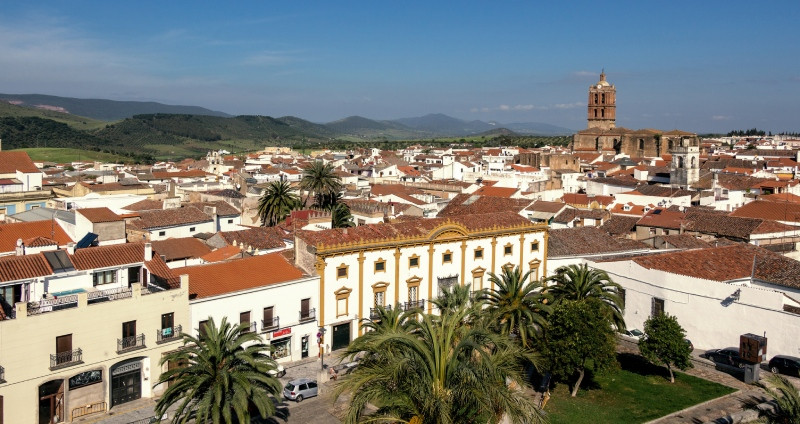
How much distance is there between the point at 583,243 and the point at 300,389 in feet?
73.9

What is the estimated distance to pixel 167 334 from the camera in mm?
26375

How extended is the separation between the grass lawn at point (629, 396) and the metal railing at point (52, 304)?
689 inches

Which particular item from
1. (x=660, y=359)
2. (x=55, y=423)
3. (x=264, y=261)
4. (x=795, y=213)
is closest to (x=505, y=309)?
(x=660, y=359)

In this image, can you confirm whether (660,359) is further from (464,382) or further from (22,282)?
(22,282)

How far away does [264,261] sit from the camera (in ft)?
106

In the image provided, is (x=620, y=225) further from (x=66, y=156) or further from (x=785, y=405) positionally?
(x=66, y=156)

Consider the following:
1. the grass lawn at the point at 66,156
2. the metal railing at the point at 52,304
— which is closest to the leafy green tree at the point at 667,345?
the metal railing at the point at 52,304

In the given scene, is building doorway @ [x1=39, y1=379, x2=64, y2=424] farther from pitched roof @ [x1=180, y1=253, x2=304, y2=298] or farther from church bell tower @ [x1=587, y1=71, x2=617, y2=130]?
church bell tower @ [x1=587, y1=71, x2=617, y2=130]

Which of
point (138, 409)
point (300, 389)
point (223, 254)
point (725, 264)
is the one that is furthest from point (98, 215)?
point (725, 264)

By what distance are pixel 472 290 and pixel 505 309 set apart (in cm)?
931

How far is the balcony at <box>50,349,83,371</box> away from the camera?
918 inches

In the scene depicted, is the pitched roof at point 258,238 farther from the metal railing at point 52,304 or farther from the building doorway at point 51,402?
the building doorway at point 51,402

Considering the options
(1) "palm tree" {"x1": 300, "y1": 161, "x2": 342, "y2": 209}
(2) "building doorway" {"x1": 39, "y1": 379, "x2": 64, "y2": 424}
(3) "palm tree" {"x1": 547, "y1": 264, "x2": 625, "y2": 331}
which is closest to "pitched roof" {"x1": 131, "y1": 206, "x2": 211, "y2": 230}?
(1) "palm tree" {"x1": 300, "y1": 161, "x2": 342, "y2": 209}

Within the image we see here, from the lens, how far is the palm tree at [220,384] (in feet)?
63.9
